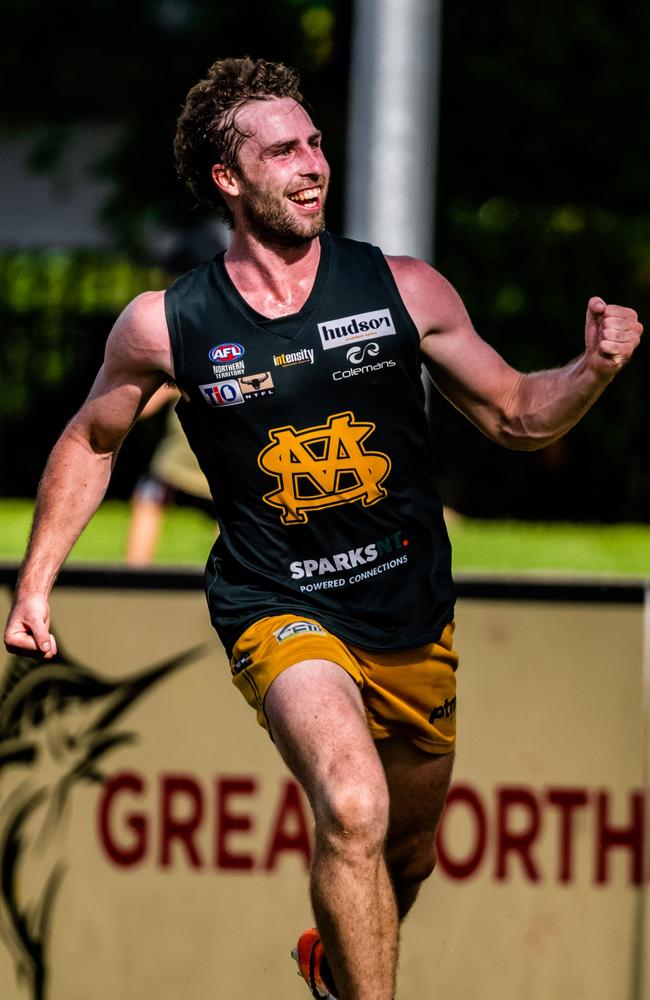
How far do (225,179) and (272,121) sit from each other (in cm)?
20

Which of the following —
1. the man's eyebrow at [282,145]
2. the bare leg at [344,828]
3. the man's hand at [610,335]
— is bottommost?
the bare leg at [344,828]

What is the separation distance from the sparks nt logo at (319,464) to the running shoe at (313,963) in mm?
1140

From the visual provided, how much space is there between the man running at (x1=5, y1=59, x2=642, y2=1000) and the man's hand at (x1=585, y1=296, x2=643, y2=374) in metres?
0.02

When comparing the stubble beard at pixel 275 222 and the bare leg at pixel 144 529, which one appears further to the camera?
the bare leg at pixel 144 529

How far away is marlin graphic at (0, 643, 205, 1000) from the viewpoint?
17.0ft

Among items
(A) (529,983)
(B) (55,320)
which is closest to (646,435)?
(B) (55,320)

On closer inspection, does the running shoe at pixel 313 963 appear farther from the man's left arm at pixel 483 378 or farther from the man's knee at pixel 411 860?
the man's left arm at pixel 483 378

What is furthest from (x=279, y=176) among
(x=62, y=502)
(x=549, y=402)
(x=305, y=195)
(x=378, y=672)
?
(x=378, y=672)

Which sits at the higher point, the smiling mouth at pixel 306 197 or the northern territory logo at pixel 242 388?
the smiling mouth at pixel 306 197

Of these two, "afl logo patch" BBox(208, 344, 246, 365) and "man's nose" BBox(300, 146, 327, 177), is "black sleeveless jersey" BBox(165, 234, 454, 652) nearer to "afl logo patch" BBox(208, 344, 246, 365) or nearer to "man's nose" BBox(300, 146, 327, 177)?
"afl logo patch" BBox(208, 344, 246, 365)

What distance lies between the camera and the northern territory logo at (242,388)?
411cm

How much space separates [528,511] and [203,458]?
8.66 meters

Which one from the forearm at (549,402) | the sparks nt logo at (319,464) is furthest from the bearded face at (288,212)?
the forearm at (549,402)

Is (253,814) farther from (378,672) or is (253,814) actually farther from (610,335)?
(610,335)
